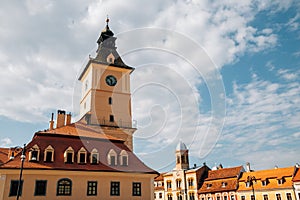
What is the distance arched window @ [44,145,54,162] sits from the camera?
2857 centimetres

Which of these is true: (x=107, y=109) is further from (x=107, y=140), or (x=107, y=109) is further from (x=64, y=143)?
(x=64, y=143)

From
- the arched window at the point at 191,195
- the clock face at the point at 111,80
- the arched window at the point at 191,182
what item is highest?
the clock face at the point at 111,80

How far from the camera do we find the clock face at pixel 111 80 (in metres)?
45.2

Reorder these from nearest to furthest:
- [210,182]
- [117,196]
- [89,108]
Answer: [117,196]
[89,108]
[210,182]

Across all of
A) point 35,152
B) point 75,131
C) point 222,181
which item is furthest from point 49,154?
point 222,181

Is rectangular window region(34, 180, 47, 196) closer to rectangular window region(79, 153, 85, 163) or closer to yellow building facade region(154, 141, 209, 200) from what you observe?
rectangular window region(79, 153, 85, 163)

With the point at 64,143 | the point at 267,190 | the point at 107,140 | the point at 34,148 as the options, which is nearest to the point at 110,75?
the point at 107,140

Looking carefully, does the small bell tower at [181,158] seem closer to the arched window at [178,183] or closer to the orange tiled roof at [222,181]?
the arched window at [178,183]

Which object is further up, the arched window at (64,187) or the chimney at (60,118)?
the chimney at (60,118)

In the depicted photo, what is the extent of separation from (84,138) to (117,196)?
24.3 feet

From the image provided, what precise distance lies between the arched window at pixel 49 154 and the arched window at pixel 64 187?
93.7 inches

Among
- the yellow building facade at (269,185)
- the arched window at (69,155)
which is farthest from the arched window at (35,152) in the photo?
the yellow building facade at (269,185)

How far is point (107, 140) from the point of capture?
112ft

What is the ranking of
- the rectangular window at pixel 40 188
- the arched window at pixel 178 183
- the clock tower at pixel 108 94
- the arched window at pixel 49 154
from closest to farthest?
the rectangular window at pixel 40 188
the arched window at pixel 49 154
the clock tower at pixel 108 94
the arched window at pixel 178 183
